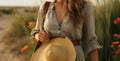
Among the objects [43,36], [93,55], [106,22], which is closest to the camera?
[43,36]

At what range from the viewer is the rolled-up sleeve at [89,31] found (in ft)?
8.12

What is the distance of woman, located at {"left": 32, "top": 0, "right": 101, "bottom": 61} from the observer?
8.03 ft

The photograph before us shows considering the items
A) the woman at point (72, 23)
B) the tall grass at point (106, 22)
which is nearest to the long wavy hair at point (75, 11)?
the woman at point (72, 23)

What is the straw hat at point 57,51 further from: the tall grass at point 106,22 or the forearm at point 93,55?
the tall grass at point 106,22

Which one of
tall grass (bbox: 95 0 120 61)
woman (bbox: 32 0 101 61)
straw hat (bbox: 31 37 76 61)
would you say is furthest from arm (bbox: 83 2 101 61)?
tall grass (bbox: 95 0 120 61)

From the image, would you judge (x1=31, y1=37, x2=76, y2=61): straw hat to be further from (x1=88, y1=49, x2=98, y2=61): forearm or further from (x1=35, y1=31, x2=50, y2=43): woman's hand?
(x1=88, y1=49, x2=98, y2=61): forearm

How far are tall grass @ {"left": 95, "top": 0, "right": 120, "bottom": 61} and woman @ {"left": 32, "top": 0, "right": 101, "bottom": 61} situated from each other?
3.29 meters

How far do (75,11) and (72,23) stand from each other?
0.08m

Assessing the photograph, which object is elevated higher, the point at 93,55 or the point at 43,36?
the point at 43,36

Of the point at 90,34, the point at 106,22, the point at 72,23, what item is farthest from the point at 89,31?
the point at 106,22

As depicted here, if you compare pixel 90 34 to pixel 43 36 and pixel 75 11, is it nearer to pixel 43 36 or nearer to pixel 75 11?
pixel 75 11

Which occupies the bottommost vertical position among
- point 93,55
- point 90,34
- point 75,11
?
point 93,55

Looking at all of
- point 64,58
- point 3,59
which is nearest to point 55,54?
point 64,58

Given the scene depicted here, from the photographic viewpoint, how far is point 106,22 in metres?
6.15
